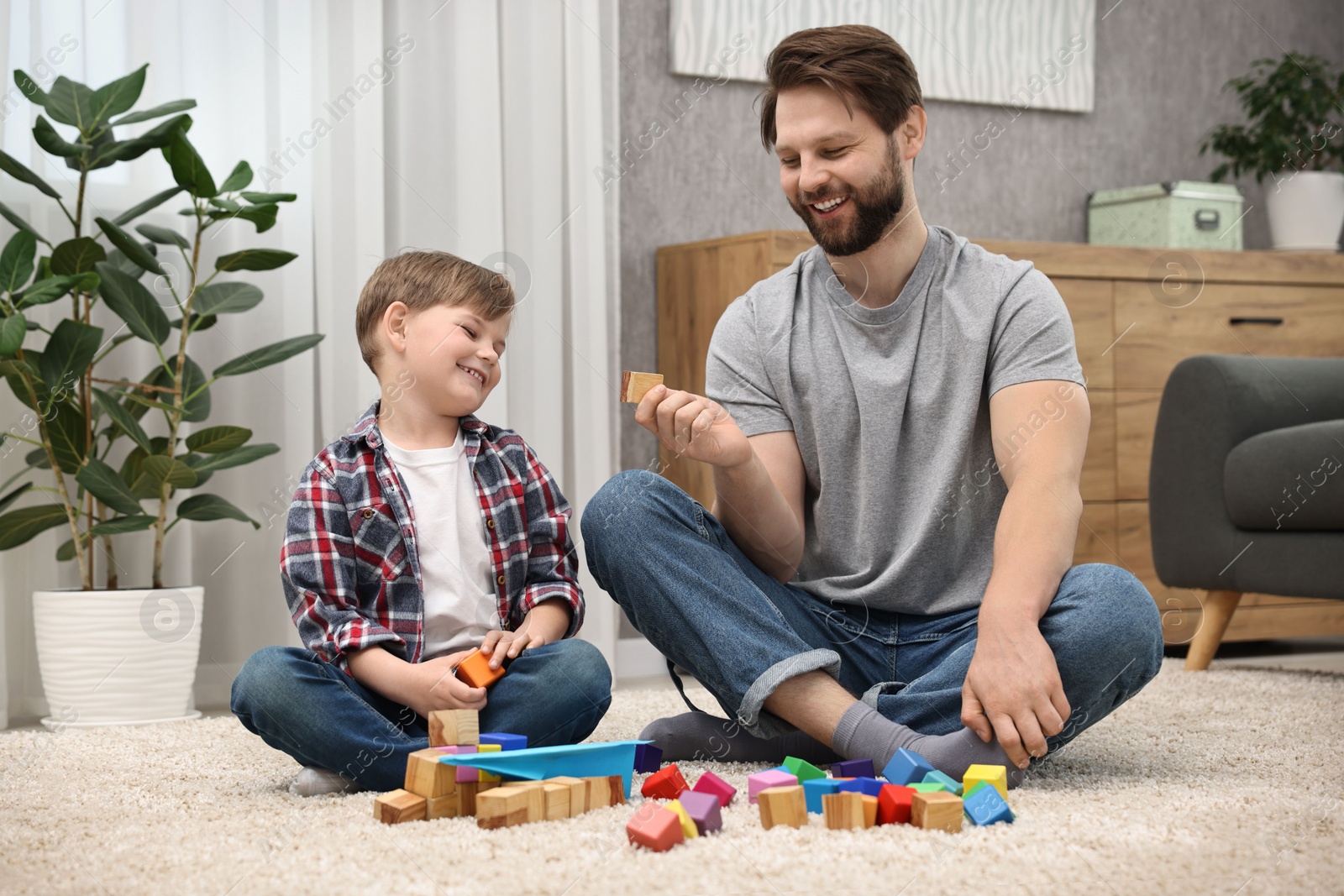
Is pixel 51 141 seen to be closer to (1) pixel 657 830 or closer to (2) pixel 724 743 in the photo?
(2) pixel 724 743

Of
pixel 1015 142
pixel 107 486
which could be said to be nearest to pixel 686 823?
pixel 107 486

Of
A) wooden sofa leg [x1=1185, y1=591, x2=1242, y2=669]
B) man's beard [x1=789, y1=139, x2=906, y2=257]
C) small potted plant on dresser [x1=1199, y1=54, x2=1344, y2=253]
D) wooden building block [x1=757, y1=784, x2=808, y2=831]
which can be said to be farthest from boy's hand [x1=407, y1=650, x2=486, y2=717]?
small potted plant on dresser [x1=1199, y1=54, x2=1344, y2=253]

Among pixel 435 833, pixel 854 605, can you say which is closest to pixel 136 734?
pixel 435 833

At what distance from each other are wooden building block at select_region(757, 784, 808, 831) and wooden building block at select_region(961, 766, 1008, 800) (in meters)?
0.16

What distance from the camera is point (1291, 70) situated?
2953 mm

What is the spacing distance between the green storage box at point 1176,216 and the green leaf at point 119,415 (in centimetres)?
209

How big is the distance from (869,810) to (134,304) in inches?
55.1

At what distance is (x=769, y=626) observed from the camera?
125 cm

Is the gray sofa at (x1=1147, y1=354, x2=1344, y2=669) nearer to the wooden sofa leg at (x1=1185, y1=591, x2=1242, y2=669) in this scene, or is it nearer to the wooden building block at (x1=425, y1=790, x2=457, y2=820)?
the wooden sofa leg at (x1=1185, y1=591, x2=1242, y2=669)

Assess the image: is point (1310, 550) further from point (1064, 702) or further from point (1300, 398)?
point (1064, 702)

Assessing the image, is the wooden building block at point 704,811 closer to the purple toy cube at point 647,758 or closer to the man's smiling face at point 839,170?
the purple toy cube at point 647,758

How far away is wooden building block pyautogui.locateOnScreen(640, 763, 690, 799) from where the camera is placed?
3.79ft

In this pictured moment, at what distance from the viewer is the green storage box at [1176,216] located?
276 centimetres

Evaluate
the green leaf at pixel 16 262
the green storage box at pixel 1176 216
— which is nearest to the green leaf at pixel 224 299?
the green leaf at pixel 16 262
